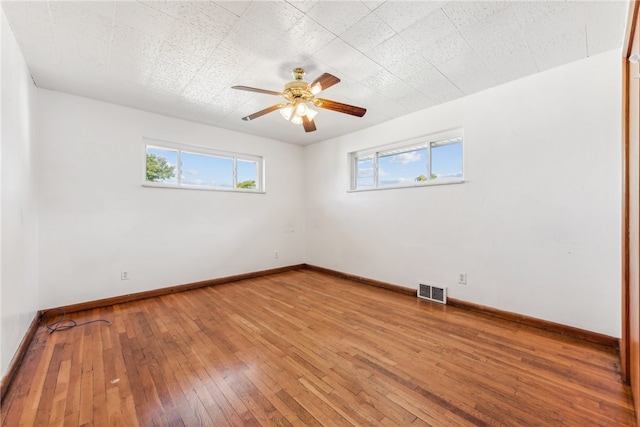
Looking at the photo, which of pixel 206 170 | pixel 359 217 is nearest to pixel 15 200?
pixel 206 170

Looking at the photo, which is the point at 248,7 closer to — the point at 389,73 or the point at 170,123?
the point at 389,73

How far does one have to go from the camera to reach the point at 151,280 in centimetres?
349

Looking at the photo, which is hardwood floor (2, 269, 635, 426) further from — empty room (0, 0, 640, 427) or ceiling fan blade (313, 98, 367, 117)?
ceiling fan blade (313, 98, 367, 117)

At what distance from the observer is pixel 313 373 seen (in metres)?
1.82

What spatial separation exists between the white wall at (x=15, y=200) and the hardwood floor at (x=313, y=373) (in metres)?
0.32

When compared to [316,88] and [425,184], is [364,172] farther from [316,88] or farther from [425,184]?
[316,88]

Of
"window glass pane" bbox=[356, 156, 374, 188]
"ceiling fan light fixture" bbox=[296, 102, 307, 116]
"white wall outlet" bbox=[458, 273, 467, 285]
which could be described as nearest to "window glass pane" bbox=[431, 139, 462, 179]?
"window glass pane" bbox=[356, 156, 374, 188]

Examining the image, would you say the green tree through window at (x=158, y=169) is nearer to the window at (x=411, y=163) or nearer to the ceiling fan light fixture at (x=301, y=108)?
the ceiling fan light fixture at (x=301, y=108)

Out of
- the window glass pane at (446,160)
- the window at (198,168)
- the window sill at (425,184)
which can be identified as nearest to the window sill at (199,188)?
the window at (198,168)

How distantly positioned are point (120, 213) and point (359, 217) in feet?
10.8

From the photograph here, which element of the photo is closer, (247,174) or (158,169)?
(158,169)

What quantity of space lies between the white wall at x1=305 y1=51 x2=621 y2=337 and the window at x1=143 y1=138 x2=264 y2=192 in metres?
2.44

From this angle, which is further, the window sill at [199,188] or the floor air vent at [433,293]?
the window sill at [199,188]

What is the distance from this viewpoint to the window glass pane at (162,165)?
11.9ft
